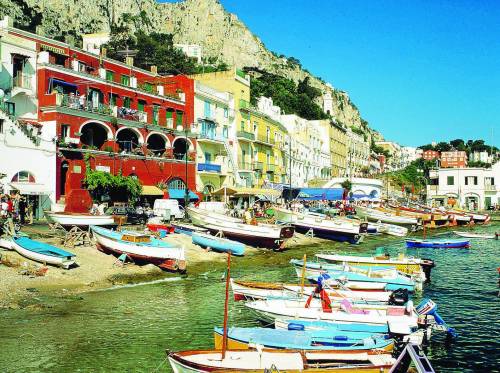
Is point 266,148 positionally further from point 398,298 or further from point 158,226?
point 398,298

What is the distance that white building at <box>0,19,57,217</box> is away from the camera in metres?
34.6

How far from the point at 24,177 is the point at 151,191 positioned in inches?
484

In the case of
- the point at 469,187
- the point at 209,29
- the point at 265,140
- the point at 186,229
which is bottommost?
the point at 186,229

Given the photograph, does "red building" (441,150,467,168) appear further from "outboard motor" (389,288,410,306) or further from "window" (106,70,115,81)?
"outboard motor" (389,288,410,306)

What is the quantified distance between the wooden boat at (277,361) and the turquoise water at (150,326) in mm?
2434

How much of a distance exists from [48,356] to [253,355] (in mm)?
6680

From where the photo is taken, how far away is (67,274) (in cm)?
2402

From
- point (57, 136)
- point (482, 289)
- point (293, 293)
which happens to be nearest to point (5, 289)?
point (293, 293)

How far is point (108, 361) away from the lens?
14.3 meters

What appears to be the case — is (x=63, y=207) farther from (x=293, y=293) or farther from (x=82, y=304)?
(x=293, y=293)

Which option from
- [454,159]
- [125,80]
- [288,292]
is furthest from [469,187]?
[288,292]

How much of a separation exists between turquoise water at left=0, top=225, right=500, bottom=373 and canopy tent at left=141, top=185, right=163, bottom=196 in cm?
1888

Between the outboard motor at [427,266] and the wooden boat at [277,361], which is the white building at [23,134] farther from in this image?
the outboard motor at [427,266]

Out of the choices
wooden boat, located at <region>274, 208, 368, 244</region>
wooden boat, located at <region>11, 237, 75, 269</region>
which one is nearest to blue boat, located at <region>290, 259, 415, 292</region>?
wooden boat, located at <region>11, 237, 75, 269</region>
